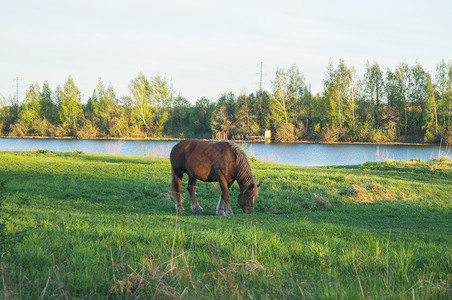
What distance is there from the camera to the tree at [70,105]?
77062mm

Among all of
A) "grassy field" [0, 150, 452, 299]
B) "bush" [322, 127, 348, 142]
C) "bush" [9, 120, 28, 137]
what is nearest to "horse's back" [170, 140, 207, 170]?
"grassy field" [0, 150, 452, 299]

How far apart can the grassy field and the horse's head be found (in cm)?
85

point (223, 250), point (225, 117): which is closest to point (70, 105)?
point (225, 117)

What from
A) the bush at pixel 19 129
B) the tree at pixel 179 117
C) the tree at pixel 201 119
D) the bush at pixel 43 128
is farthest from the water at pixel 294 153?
the tree at pixel 179 117

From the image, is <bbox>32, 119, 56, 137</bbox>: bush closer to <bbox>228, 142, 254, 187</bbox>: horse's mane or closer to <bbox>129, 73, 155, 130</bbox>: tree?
<bbox>129, 73, 155, 130</bbox>: tree

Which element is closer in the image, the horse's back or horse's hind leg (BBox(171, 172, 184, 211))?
the horse's back

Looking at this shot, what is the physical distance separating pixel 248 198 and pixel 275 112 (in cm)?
5946

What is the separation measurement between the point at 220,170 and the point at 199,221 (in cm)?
207

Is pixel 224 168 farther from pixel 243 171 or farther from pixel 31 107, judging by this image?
A: pixel 31 107

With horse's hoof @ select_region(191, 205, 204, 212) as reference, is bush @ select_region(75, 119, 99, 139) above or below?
above

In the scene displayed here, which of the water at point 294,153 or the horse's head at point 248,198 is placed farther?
the water at point 294,153

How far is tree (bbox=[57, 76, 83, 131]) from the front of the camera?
77.1 meters

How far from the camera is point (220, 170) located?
370 inches

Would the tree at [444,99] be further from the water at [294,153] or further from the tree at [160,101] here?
the tree at [160,101]
